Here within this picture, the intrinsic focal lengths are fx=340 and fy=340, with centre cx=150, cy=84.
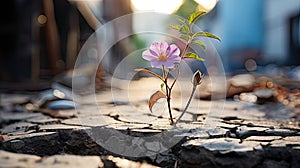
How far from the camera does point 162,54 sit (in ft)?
3.56

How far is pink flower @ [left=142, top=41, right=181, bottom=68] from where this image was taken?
1.08 meters

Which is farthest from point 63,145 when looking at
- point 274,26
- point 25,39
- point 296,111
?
point 274,26

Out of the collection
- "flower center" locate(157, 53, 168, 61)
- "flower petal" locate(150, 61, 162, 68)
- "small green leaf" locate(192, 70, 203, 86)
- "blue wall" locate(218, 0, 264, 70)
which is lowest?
"small green leaf" locate(192, 70, 203, 86)

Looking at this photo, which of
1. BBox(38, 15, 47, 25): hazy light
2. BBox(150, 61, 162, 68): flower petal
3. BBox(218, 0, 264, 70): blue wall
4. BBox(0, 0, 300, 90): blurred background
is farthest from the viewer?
BBox(218, 0, 264, 70): blue wall

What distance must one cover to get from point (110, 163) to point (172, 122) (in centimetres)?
36

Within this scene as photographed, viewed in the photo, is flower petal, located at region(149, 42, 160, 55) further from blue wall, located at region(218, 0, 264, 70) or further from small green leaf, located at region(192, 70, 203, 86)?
blue wall, located at region(218, 0, 264, 70)

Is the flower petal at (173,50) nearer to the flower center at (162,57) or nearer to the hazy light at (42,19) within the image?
the flower center at (162,57)

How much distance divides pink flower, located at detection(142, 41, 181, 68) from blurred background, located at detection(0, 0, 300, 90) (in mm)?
847

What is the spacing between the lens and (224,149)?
0.96m

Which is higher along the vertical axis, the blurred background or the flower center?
the blurred background

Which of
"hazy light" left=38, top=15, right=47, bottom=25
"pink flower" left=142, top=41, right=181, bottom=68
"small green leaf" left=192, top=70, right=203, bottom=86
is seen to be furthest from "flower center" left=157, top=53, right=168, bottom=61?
"hazy light" left=38, top=15, right=47, bottom=25

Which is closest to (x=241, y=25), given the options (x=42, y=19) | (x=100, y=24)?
(x=100, y=24)

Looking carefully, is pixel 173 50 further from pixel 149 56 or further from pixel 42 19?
pixel 42 19

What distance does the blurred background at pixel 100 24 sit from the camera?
4.16 metres
